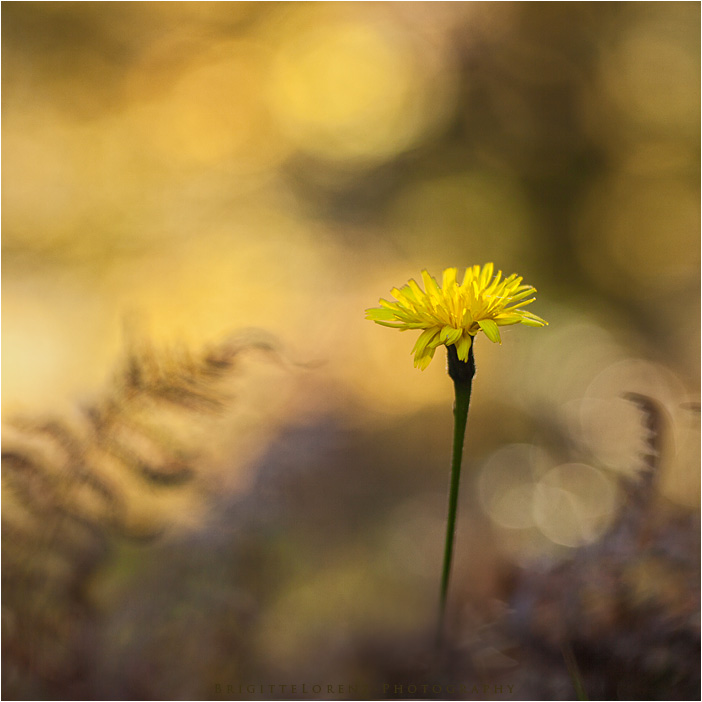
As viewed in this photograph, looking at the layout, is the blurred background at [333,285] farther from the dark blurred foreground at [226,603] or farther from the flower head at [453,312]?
the flower head at [453,312]

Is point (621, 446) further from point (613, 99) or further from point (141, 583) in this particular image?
point (613, 99)

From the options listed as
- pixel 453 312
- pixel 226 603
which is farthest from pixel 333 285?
pixel 453 312

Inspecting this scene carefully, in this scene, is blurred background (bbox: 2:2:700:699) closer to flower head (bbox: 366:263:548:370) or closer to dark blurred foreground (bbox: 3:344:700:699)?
dark blurred foreground (bbox: 3:344:700:699)

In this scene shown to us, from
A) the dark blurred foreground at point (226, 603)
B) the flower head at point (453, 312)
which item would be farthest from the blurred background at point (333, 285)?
the flower head at point (453, 312)

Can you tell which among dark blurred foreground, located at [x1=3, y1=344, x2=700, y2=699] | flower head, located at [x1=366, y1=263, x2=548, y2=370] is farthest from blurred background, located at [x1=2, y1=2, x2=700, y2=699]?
flower head, located at [x1=366, y1=263, x2=548, y2=370]

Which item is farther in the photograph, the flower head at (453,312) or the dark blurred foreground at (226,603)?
the dark blurred foreground at (226,603)

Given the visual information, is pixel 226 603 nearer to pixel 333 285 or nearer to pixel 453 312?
pixel 453 312

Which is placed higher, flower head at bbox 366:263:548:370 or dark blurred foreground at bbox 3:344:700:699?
flower head at bbox 366:263:548:370
